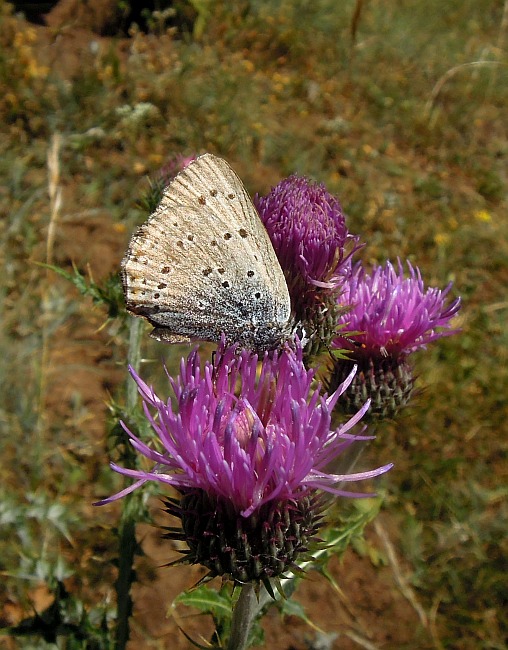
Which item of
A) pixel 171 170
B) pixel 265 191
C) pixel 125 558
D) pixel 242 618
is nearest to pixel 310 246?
pixel 171 170

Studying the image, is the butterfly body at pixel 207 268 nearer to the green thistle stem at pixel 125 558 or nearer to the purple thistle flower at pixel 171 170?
the green thistle stem at pixel 125 558

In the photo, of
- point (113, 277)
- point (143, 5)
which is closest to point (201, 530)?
point (113, 277)

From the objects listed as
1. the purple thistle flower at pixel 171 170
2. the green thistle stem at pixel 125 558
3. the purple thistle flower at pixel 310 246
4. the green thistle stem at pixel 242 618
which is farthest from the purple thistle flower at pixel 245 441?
the purple thistle flower at pixel 171 170

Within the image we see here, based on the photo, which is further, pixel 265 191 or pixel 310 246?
pixel 265 191

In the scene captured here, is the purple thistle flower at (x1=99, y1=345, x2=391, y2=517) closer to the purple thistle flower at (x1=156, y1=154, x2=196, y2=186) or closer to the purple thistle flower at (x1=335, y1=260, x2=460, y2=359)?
the purple thistle flower at (x1=335, y1=260, x2=460, y2=359)

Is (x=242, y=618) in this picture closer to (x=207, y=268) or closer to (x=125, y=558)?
(x=125, y=558)

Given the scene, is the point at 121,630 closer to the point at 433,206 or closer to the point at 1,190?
the point at 1,190
